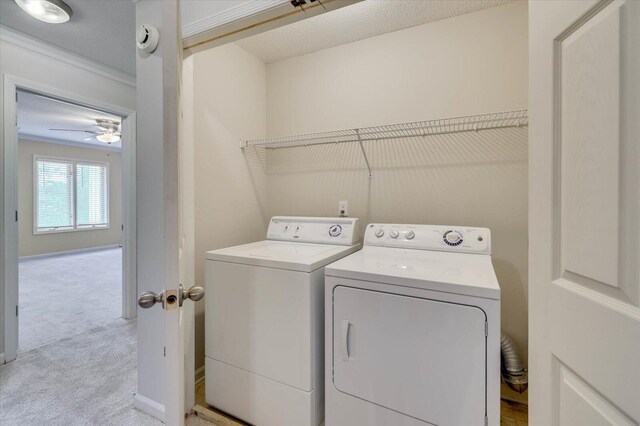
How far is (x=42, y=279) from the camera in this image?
13.9 feet

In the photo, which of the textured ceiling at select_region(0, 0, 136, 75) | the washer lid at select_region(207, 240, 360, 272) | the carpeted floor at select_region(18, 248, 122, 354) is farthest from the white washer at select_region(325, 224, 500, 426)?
the carpeted floor at select_region(18, 248, 122, 354)

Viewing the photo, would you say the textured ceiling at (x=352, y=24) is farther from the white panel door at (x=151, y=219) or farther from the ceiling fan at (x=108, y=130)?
the ceiling fan at (x=108, y=130)

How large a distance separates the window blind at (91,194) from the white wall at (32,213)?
0.14m

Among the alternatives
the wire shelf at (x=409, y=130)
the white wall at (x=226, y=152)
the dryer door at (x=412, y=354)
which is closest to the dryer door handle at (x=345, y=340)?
the dryer door at (x=412, y=354)

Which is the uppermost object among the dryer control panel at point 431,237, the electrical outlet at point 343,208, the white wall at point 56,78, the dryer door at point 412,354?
the white wall at point 56,78

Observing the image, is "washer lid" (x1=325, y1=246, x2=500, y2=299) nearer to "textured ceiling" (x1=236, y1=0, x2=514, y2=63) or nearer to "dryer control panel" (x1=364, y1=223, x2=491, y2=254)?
"dryer control panel" (x1=364, y1=223, x2=491, y2=254)

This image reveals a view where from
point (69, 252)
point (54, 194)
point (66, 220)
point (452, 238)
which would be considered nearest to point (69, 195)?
point (54, 194)

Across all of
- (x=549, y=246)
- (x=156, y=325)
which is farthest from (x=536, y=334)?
(x=156, y=325)

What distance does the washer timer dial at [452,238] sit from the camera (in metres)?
1.65

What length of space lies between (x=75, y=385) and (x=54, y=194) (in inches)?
228

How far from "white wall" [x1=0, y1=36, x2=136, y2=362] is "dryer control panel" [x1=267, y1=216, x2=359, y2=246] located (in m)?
2.03

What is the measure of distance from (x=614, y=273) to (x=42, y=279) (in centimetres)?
599

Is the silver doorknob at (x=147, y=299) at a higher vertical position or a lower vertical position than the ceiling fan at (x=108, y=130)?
lower

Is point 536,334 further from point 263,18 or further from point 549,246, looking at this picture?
point 263,18
